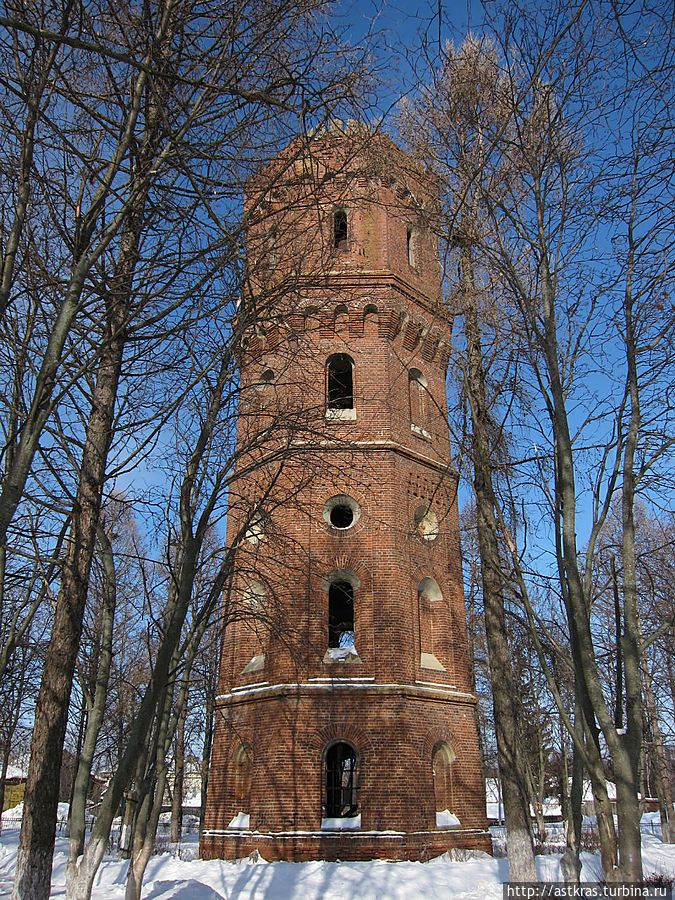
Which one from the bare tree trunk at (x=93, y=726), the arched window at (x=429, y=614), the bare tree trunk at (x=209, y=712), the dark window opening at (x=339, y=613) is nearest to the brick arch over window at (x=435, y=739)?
the arched window at (x=429, y=614)

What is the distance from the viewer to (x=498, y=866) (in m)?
11.3

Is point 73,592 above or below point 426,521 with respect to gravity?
below

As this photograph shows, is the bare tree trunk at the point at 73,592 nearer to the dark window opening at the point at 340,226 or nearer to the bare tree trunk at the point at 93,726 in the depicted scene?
the bare tree trunk at the point at 93,726

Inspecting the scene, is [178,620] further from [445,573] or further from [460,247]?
[445,573]

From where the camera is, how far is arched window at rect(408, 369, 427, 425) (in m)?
15.1

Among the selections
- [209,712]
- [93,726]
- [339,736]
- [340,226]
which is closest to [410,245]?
[340,226]

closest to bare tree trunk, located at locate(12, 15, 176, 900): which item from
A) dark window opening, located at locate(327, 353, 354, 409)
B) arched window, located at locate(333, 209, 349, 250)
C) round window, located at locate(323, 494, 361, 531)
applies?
round window, located at locate(323, 494, 361, 531)

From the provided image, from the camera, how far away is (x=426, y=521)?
14.3 meters

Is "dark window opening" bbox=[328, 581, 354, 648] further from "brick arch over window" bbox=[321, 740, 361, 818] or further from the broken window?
the broken window

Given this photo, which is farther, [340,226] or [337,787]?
[340,226]

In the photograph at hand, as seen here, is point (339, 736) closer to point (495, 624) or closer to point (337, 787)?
point (337, 787)

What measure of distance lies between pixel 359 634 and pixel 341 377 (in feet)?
20.2

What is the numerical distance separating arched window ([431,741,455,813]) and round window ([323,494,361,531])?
4330mm

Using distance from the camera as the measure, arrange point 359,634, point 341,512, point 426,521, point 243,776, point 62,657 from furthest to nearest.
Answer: point 426,521, point 341,512, point 243,776, point 359,634, point 62,657
